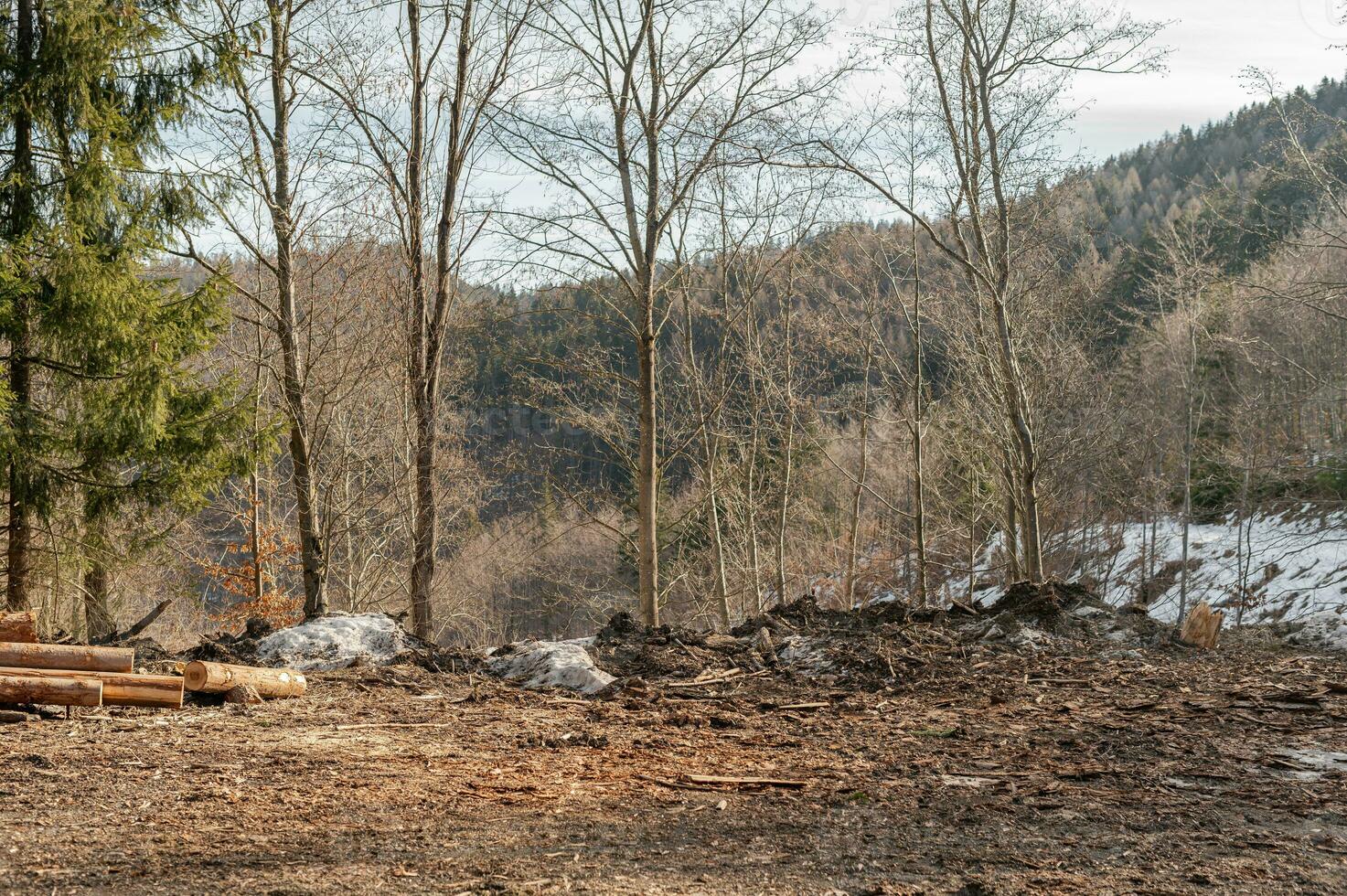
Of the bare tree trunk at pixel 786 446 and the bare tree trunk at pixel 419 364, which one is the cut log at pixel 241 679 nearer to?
the bare tree trunk at pixel 419 364

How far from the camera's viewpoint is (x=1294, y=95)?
41.0ft

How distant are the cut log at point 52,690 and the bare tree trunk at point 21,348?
4804 mm

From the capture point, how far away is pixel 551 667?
7.81 meters

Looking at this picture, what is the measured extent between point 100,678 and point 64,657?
0.51 metres

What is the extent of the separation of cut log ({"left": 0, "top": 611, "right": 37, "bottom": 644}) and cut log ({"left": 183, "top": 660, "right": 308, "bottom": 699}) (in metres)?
1.15

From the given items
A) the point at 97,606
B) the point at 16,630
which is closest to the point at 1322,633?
the point at 16,630

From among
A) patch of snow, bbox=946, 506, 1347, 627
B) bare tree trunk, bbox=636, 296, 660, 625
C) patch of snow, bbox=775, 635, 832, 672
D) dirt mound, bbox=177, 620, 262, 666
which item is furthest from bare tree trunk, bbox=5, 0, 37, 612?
patch of snow, bbox=946, 506, 1347, 627

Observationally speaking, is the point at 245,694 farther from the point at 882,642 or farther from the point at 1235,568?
the point at 1235,568

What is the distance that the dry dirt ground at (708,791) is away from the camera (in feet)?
11.1

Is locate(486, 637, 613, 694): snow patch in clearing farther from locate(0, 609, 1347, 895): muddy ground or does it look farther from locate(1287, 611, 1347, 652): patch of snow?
locate(1287, 611, 1347, 652): patch of snow

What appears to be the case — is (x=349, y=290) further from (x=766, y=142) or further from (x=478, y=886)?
(x=478, y=886)

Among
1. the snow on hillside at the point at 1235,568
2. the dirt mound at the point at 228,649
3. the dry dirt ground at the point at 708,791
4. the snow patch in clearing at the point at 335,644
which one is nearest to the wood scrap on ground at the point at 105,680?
the dry dirt ground at the point at 708,791

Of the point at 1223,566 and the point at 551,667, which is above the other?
the point at 551,667

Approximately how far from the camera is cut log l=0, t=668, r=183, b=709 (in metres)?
5.96
